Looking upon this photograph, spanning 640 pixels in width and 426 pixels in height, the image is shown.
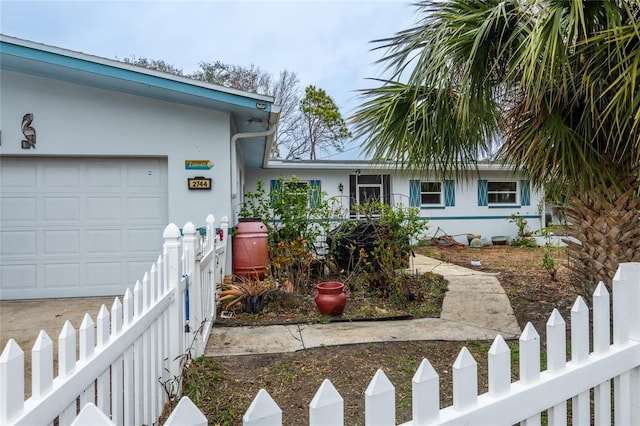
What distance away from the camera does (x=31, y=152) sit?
562 centimetres

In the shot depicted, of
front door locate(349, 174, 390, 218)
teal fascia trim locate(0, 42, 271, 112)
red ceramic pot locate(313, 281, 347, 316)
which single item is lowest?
red ceramic pot locate(313, 281, 347, 316)

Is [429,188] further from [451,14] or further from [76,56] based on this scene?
[76,56]

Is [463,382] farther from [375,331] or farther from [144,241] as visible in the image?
[144,241]

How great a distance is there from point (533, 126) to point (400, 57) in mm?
1659

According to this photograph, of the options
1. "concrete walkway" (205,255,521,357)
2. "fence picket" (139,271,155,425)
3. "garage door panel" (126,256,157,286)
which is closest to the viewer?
"fence picket" (139,271,155,425)

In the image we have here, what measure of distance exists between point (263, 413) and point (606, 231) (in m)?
4.52

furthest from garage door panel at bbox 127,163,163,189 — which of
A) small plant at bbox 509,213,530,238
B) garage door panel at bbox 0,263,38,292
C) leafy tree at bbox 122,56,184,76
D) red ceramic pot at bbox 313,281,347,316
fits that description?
leafy tree at bbox 122,56,184,76

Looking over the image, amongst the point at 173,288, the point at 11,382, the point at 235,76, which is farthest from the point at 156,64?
the point at 11,382

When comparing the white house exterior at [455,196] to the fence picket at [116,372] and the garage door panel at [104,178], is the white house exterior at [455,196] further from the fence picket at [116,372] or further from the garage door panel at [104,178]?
the fence picket at [116,372]

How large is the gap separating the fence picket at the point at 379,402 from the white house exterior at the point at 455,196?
11.5m

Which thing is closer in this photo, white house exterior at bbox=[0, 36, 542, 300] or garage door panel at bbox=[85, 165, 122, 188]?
white house exterior at bbox=[0, 36, 542, 300]

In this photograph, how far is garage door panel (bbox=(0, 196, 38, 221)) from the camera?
5715 millimetres

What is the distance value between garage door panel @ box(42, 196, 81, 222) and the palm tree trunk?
6803mm

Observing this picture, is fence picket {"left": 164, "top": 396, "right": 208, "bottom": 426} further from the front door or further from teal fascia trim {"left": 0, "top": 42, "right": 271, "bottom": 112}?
the front door
